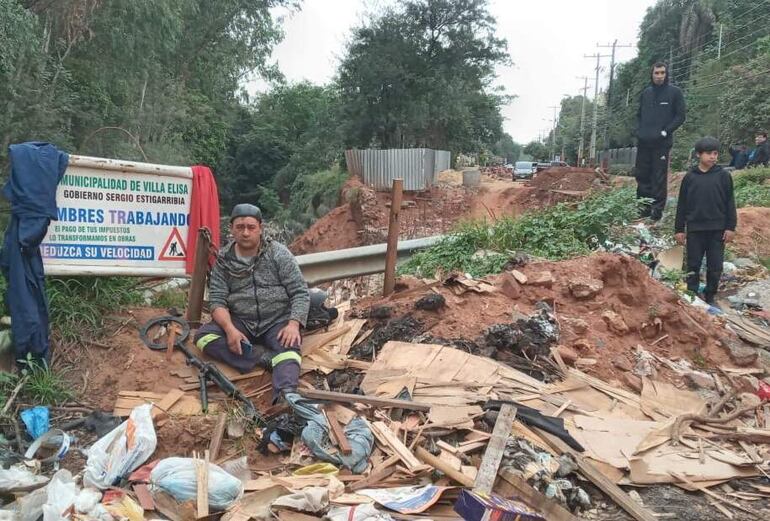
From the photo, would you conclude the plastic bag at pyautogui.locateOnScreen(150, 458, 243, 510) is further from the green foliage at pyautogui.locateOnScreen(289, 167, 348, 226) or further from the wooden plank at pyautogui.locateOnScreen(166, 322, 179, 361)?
the green foliage at pyautogui.locateOnScreen(289, 167, 348, 226)

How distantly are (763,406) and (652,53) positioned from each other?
57.6 metres

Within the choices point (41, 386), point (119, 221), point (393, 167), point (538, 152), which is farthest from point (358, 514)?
point (538, 152)

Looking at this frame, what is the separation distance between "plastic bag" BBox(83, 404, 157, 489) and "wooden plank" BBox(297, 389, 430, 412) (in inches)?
40.0

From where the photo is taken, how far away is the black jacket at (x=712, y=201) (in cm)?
646

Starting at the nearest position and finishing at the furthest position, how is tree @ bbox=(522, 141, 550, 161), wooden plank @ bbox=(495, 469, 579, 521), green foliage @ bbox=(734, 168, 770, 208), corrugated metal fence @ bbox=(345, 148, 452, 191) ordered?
wooden plank @ bbox=(495, 469, 579, 521) < green foliage @ bbox=(734, 168, 770, 208) < corrugated metal fence @ bbox=(345, 148, 452, 191) < tree @ bbox=(522, 141, 550, 161)

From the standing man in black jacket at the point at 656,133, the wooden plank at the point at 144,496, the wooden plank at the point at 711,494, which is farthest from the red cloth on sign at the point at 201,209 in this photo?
the standing man in black jacket at the point at 656,133

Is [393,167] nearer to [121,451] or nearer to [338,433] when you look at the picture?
[338,433]

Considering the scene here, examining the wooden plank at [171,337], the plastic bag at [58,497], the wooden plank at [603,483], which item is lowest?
the plastic bag at [58,497]

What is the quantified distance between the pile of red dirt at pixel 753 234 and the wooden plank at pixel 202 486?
28.7ft

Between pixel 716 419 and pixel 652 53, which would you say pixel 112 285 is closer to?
pixel 716 419

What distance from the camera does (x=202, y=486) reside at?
3.15 m

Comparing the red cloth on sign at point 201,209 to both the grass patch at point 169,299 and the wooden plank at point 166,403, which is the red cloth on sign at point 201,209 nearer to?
the grass patch at point 169,299

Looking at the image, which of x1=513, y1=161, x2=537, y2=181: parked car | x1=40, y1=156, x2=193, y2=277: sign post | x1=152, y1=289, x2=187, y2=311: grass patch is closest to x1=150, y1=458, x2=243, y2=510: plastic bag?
x1=40, y1=156, x2=193, y2=277: sign post

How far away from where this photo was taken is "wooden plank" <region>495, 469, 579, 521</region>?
9.73 ft
